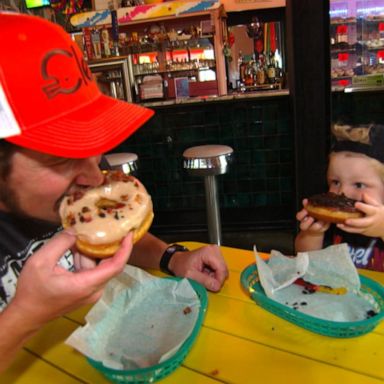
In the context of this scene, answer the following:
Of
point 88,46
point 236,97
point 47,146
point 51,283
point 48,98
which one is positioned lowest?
point 51,283

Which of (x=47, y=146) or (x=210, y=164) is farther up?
(x=47, y=146)

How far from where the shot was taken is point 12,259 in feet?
4.14

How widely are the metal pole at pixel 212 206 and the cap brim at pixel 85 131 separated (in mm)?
1813

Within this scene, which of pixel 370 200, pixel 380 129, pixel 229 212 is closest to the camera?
pixel 370 200

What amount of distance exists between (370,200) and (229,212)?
2994mm

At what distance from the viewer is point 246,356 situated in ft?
3.26

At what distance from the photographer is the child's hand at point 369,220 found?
141 cm

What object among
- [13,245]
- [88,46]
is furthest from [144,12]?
[13,245]

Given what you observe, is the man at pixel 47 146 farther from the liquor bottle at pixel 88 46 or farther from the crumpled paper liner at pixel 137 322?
the liquor bottle at pixel 88 46

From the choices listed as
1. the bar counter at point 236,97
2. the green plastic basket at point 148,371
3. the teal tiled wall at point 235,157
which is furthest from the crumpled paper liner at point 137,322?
the teal tiled wall at point 235,157

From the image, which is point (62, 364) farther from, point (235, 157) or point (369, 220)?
point (235, 157)

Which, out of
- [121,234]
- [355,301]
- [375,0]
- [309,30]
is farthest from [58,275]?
[375,0]

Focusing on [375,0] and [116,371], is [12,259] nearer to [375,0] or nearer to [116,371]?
[116,371]

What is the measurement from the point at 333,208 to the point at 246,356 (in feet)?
2.49
